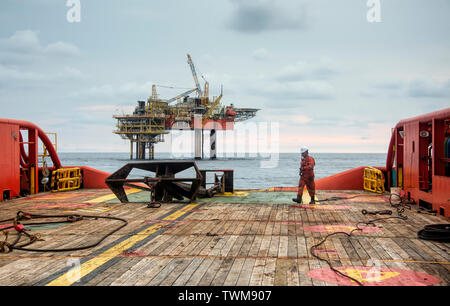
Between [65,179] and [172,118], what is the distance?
84330mm

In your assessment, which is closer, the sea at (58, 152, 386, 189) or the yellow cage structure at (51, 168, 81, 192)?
the yellow cage structure at (51, 168, 81, 192)

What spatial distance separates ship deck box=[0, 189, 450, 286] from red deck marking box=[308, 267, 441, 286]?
12 millimetres

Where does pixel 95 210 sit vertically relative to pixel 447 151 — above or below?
below

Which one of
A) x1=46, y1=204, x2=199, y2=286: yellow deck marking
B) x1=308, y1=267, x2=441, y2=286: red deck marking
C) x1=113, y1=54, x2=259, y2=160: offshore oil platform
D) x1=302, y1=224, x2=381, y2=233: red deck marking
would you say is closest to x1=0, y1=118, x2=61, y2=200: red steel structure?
x1=46, y1=204, x2=199, y2=286: yellow deck marking

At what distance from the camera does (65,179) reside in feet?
50.0

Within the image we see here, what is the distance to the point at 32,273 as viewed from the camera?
16.1 feet

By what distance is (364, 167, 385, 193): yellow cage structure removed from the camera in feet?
46.2

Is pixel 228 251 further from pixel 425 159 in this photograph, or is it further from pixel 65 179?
pixel 65 179

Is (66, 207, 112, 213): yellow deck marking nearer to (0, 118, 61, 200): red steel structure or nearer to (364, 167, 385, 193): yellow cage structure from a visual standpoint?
(0, 118, 61, 200): red steel structure

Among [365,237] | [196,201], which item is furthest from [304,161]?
[365,237]

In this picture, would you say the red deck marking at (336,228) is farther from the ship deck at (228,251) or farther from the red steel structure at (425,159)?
the red steel structure at (425,159)

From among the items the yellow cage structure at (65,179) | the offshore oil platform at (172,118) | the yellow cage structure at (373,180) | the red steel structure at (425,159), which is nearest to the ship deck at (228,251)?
the red steel structure at (425,159)
